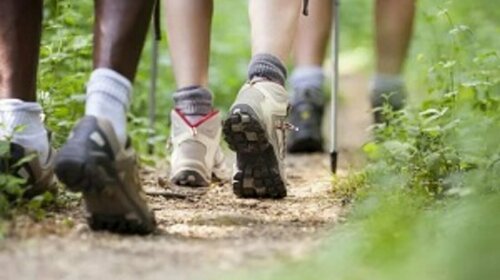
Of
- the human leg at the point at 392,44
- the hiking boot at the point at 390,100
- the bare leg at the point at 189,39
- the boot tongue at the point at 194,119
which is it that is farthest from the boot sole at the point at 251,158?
the human leg at the point at 392,44

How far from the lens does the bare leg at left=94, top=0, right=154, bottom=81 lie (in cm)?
293

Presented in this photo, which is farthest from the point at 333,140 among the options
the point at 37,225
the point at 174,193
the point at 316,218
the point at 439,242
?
the point at 439,242

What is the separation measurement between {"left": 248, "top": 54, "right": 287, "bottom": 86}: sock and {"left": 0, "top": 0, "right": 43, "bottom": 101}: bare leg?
696 millimetres

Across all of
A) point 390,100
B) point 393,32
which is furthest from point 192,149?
point 393,32

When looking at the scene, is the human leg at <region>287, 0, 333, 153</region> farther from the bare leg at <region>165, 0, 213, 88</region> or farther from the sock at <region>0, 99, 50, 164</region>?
the sock at <region>0, 99, 50, 164</region>

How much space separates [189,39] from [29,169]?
1.03 m

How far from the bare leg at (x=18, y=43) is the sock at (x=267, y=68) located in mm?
696

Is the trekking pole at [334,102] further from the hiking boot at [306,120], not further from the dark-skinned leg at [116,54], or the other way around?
the dark-skinned leg at [116,54]

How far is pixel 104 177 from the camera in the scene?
2812 mm

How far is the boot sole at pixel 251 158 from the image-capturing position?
3.52m

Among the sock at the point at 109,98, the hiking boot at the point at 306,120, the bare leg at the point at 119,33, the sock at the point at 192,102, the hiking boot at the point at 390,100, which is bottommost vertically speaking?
the hiking boot at the point at 306,120

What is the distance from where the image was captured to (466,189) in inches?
124

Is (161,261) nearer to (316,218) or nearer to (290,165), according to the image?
(316,218)

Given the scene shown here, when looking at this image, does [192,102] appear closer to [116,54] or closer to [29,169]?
[29,169]
